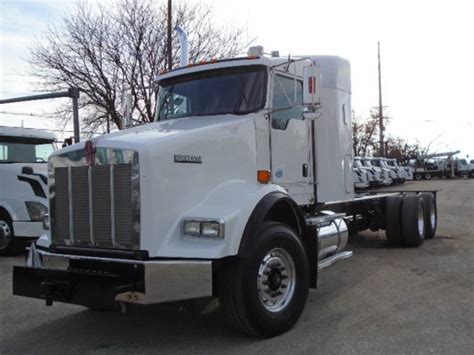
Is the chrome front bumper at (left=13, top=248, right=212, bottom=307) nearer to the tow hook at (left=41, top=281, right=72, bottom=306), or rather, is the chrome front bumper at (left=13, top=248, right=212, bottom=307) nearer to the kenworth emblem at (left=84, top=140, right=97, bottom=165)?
the tow hook at (left=41, top=281, right=72, bottom=306)

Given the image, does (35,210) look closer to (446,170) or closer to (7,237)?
(7,237)

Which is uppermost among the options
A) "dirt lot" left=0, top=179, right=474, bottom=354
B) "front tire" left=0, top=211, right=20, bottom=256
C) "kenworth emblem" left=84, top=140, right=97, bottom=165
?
"kenworth emblem" left=84, top=140, right=97, bottom=165

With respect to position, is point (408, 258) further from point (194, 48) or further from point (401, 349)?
point (194, 48)

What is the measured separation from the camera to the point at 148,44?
22.8 meters

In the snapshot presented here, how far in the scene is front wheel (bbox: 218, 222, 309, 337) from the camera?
4.94m

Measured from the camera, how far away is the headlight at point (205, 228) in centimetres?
479

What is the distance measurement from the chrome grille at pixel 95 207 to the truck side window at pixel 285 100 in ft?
7.32

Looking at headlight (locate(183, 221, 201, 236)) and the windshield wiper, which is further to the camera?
the windshield wiper

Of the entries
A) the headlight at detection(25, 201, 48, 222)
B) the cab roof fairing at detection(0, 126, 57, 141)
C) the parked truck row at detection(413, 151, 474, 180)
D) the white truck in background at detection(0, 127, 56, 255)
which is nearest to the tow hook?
the white truck in background at detection(0, 127, 56, 255)

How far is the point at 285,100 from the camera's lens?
6535 millimetres

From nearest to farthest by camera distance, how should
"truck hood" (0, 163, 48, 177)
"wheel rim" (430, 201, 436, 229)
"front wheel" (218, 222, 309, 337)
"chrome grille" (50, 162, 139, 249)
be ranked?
"chrome grille" (50, 162, 139, 249) < "front wheel" (218, 222, 309, 337) < "truck hood" (0, 163, 48, 177) < "wheel rim" (430, 201, 436, 229)

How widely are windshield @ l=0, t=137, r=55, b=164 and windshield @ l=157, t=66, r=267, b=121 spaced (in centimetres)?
536

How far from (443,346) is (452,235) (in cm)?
803


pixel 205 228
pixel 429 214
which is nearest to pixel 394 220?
pixel 429 214
